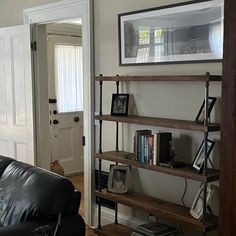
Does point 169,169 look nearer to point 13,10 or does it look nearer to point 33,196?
point 33,196

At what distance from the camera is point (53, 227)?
2.31m

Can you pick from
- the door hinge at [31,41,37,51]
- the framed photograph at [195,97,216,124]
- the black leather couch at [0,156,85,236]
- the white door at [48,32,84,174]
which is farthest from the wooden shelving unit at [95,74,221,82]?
the white door at [48,32,84,174]

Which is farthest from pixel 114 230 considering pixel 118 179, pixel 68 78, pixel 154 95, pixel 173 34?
pixel 68 78

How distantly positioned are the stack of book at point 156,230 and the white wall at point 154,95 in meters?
0.23

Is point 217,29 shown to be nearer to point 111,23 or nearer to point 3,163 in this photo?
point 111,23

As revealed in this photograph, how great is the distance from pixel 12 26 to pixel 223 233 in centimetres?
378

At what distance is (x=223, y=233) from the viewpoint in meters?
1.70

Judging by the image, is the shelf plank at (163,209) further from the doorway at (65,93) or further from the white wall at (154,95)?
the doorway at (65,93)

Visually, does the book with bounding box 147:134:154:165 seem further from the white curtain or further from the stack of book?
the white curtain

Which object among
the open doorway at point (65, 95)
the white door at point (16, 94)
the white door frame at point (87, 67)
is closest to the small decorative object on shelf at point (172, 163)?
the white door frame at point (87, 67)

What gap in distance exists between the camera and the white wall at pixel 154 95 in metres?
2.91

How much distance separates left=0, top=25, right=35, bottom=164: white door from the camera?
4.40 meters

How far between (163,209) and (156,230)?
200mm

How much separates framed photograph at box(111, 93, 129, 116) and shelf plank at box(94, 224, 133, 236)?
1.02 m
